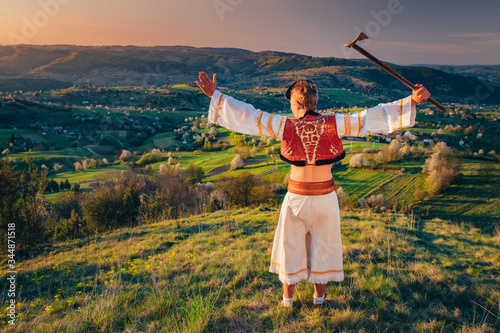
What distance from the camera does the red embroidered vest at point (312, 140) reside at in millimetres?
3158

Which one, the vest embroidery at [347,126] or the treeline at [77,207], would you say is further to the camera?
the treeline at [77,207]

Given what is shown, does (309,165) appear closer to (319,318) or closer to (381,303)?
(319,318)

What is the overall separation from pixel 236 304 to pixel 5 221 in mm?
11068

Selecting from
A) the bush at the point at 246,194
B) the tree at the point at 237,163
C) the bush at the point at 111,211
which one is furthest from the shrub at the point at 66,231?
the tree at the point at 237,163

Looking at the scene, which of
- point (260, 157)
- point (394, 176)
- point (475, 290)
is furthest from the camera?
point (260, 157)

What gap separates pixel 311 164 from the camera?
325cm

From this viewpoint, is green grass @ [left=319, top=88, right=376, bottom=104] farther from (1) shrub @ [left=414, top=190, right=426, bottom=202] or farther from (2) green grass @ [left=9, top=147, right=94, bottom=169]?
(2) green grass @ [left=9, top=147, right=94, bottom=169]

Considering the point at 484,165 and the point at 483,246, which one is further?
the point at 484,165

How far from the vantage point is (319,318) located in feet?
10.1

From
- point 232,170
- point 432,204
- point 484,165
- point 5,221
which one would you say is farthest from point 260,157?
point 5,221

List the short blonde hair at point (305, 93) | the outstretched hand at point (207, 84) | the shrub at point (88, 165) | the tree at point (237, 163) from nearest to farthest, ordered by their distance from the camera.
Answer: the short blonde hair at point (305, 93) < the outstretched hand at point (207, 84) < the tree at point (237, 163) < the shrub at point (88, 165)

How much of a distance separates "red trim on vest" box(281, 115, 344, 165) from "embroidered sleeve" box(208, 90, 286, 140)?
144 millimetres

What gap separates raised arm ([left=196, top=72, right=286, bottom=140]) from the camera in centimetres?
329

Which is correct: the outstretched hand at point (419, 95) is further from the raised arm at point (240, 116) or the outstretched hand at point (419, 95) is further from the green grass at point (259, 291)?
the green grass at point (259, 291)
